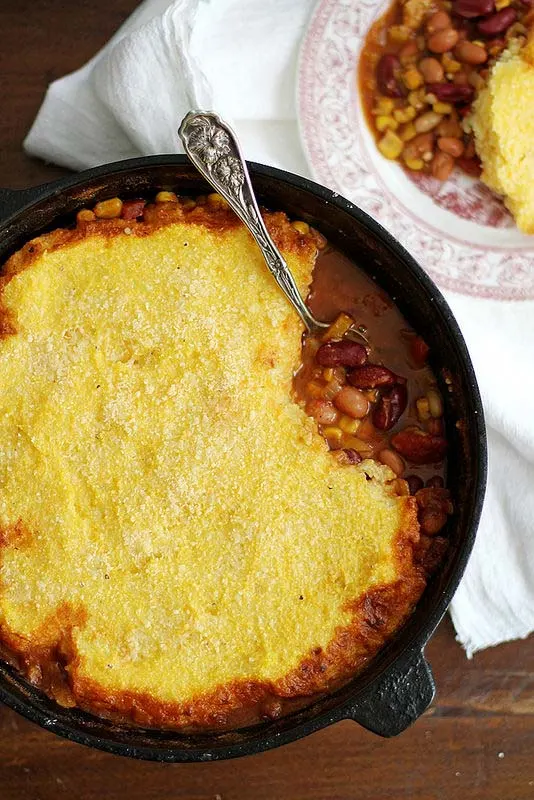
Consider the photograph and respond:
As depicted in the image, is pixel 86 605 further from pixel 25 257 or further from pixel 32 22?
pixel 32 22

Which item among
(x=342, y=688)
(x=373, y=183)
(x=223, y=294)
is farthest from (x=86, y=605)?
(x=373, y=183)

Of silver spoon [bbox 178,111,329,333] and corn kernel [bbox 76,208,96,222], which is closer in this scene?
silver spoon [bbox 178,111,329,333]

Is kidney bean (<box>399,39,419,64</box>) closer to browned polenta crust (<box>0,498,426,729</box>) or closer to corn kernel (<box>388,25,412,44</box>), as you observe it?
corn kernel (<box>388,25,412,44</box>)

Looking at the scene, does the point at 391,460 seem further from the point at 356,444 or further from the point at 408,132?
the point at 408,132

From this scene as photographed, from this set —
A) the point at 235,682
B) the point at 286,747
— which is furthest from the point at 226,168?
the point at 286,747

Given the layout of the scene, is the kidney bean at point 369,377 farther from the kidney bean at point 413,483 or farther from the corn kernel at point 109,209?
the corn kernel at point 109,209

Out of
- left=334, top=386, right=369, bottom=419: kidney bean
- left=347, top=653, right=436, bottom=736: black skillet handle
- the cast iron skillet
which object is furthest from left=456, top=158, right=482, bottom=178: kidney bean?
left=347, top=653, right=436, bottom=736: black skillet handle
